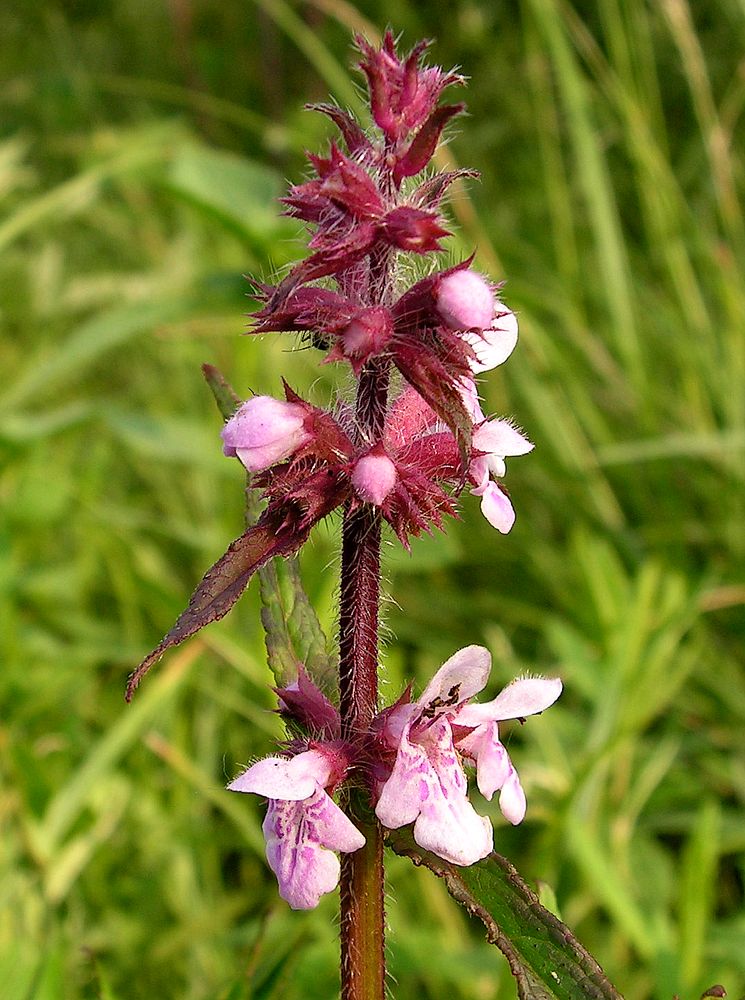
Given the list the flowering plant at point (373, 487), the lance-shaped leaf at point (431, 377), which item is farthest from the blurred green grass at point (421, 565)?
the lance-shaped leaf at point (431, 377)

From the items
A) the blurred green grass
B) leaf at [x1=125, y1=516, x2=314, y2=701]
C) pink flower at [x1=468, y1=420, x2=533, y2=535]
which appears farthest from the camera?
the blurred green grass

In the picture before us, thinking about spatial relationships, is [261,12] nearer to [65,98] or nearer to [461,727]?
[65,98]

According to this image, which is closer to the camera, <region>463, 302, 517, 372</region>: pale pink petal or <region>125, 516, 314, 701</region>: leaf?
<region>125, 516, 314, 701</region>: leaf

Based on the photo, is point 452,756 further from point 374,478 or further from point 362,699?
point 374,478

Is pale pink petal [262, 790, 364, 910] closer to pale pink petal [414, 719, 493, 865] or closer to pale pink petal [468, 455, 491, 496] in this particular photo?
pale pink petal [414, 719, 493, 865]

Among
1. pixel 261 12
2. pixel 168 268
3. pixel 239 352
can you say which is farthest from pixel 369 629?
pixel 261 12

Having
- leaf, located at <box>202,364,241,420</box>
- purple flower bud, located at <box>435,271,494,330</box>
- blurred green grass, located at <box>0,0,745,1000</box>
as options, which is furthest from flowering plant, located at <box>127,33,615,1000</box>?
blurred green grass, located at <box>0,0,745,1000</box>

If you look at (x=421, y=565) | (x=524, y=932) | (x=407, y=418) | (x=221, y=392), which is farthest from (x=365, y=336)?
(x=421, y=565)
